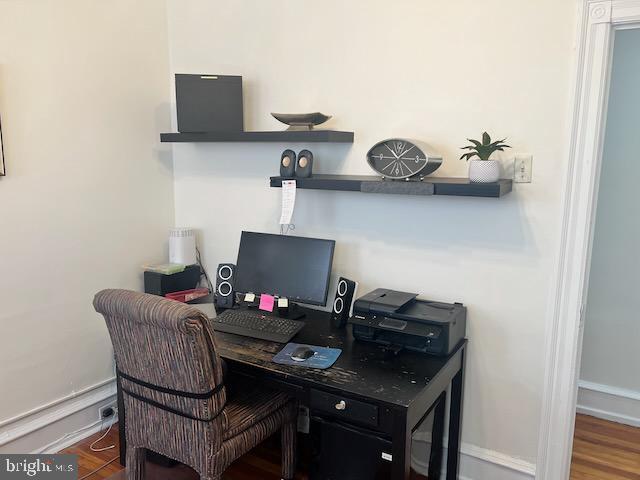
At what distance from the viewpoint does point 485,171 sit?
2021 millimetres

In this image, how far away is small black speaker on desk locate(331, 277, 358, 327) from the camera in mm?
2412

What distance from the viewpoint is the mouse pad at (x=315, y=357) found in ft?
6.53

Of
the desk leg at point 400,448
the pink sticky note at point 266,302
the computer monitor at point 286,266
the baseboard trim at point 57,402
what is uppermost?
the computer monitor at point 286,266

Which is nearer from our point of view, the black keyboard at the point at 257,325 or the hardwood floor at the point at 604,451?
the black keyboard at the point at 257,325

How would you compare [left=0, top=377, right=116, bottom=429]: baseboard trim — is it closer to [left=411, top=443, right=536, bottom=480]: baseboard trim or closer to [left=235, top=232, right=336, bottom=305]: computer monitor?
[left=235, top=232, right=336, bottom=305]: computer monitor

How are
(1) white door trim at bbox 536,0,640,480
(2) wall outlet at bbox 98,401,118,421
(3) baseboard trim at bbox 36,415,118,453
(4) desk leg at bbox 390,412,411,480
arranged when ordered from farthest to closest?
(2) wall outlet at bbox 98,401,118,421, (3) baseboard trim at bbox 36,415,118,453, (1) white door trim at bbox 536,0,640,480, (4) desk leg at bbox 390,412,411,480

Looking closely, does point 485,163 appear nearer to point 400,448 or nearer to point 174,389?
point 400,448

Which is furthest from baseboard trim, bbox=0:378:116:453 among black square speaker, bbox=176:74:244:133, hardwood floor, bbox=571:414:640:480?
hardwood floor, bbox=571:414:640:480

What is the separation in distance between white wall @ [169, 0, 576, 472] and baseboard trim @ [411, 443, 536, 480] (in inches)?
0.4

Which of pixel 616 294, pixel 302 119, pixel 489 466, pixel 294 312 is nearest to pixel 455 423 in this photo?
pixel 489 466

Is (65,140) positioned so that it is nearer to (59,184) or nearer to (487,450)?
(59,184)

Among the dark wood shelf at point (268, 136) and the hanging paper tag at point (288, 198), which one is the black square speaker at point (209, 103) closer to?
the dark wood shelf at point (268, 136)

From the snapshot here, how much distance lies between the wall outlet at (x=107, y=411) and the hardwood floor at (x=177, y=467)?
140mm

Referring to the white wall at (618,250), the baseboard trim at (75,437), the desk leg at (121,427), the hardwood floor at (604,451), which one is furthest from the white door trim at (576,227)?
the baseboard trim at (75,437)
